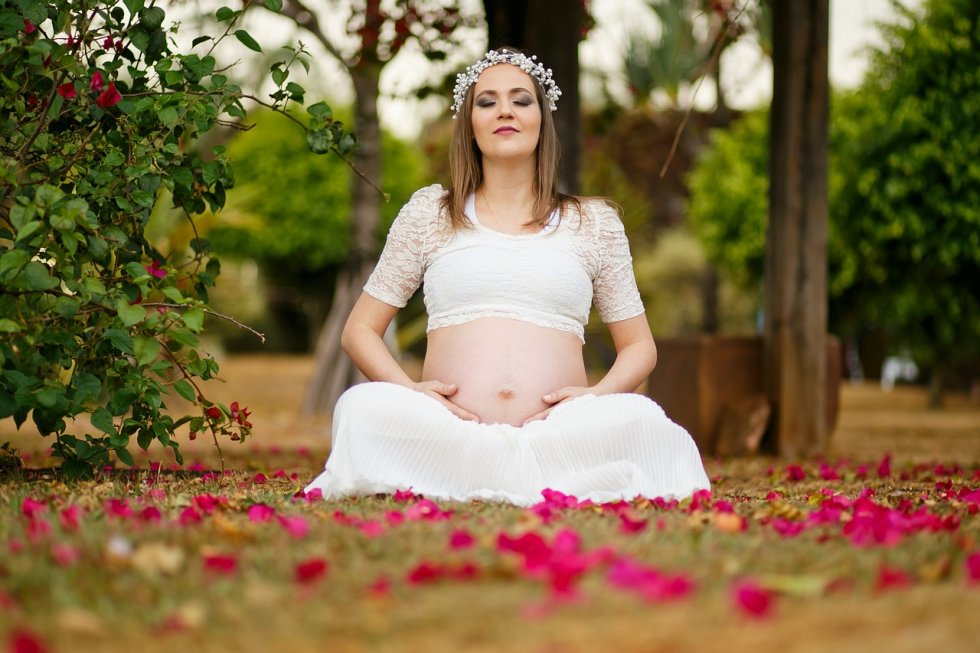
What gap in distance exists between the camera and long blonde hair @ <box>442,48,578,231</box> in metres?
Answer: 4.12

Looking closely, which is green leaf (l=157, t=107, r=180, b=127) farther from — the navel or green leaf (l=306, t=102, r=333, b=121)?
the navel

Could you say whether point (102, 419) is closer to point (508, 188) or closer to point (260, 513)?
point (260, 513)

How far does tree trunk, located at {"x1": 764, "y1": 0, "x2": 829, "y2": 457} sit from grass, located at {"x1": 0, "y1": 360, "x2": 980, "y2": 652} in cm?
352

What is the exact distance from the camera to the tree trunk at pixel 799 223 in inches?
269

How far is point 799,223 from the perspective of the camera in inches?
271

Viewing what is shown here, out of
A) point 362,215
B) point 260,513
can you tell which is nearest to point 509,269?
point 260,513

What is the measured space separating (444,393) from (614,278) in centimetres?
76

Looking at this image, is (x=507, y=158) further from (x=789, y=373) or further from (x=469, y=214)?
(x=789, y=373)

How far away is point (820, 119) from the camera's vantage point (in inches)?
268

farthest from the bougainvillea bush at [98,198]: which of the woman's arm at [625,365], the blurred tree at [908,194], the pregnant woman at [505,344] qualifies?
the blurred tree at [908,194]

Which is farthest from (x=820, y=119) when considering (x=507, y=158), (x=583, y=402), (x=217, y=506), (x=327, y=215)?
(x=327, y=215)

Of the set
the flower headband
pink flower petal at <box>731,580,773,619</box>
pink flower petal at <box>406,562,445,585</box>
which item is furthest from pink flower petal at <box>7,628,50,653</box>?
the flower headband

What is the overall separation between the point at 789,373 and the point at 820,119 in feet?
4.87

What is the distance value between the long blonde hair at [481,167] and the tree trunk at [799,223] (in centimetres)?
304
